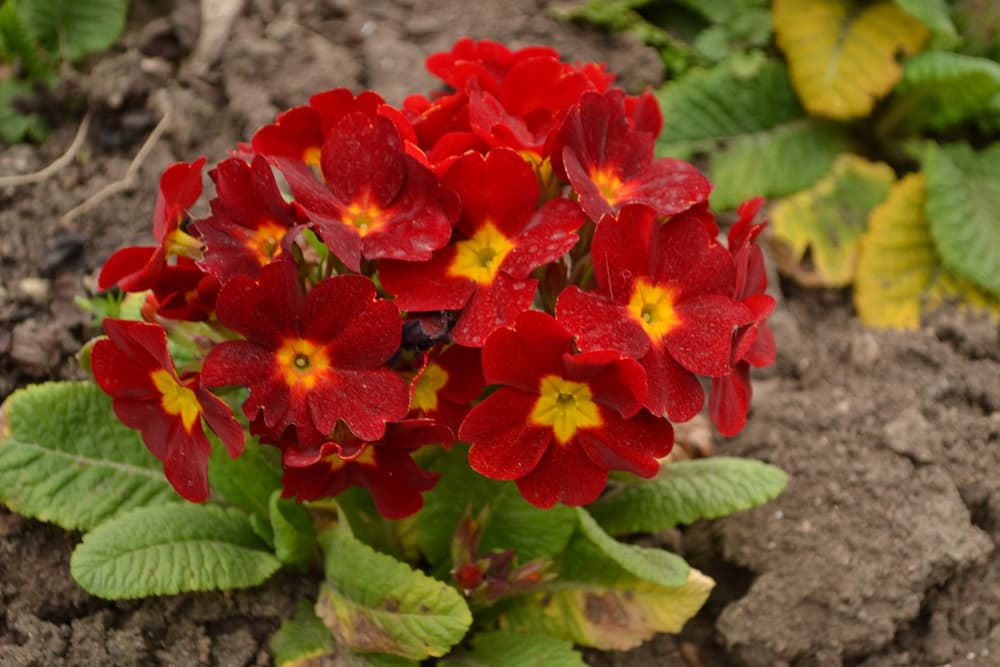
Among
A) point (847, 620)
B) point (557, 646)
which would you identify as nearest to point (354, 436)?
point (557, 646)

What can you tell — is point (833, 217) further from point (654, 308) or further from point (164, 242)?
point (164, 242)

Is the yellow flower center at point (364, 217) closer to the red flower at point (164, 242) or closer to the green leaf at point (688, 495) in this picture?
the red flower at point (164, 242)

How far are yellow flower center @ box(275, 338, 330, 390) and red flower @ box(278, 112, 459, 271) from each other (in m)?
0.17

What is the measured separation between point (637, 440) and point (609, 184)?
478 millimetres

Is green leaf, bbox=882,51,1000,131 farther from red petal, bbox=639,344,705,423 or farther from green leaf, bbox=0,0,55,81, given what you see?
green leaf, bbox=0,0,55,81

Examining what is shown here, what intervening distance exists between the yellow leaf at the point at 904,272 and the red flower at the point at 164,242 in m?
2.18

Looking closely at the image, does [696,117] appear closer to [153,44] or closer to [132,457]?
[153,44]

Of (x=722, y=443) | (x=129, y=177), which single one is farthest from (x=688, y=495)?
(x=129, y=177)

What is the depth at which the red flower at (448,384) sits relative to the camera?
1.88 metres

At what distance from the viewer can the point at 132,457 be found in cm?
239


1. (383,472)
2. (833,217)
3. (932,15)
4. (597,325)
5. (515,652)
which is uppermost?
(597,325)

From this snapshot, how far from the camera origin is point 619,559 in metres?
2.17

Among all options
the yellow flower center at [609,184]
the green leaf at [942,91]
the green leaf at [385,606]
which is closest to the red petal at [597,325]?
the yellow flower center at [609,184]

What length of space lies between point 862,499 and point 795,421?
269 millimetres
